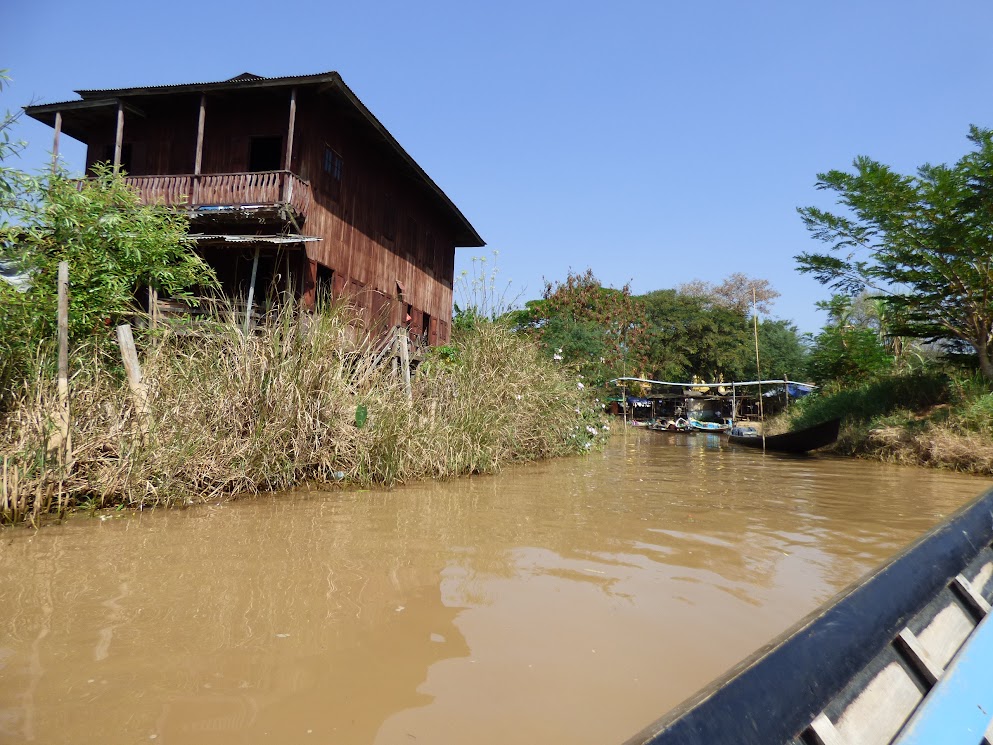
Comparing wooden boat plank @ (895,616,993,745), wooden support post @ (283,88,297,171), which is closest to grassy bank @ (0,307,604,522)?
wooden boat plank @ (895,616,993,745)

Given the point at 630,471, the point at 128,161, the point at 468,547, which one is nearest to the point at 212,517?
the point at 468,547

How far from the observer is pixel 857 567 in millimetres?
3490

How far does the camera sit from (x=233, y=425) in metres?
5.36

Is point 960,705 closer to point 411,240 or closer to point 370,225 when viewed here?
point 370,225

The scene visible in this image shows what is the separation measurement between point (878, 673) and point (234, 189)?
1321cm

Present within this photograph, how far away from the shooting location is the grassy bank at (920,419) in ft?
34.4

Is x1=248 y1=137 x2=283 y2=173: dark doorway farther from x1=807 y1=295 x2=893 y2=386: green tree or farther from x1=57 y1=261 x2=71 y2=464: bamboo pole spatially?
x1=807 y1=295 x2=893 y2=386: green tree

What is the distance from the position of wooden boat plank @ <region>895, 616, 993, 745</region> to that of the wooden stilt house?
9.89 metres

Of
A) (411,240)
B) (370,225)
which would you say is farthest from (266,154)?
(411,240)

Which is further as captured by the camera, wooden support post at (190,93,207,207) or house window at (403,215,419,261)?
house window at (403,215,419,261)

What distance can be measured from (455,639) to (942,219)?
1318 centimetres

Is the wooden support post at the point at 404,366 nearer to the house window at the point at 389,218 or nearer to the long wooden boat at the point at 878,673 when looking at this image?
the long wooden boat at the point at 878,673

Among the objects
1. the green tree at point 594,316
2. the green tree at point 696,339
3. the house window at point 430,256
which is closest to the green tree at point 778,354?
the green tree at point 696,339

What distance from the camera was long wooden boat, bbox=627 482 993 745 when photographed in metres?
0.92
